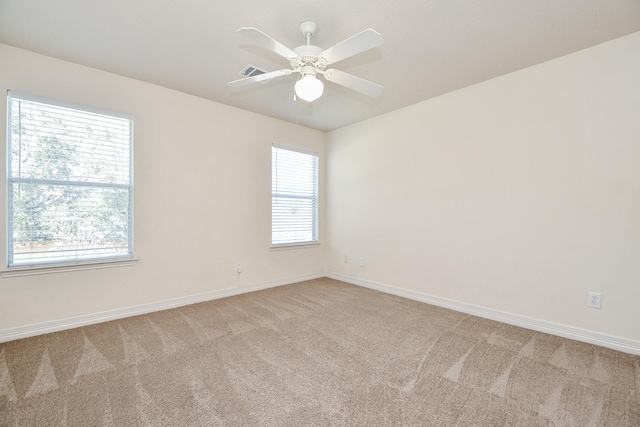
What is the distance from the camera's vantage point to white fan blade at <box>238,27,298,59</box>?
5.12 feet

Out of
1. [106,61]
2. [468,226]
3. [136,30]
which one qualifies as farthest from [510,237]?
[106,61]

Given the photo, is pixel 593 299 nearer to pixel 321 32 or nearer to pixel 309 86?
pixel 309 86

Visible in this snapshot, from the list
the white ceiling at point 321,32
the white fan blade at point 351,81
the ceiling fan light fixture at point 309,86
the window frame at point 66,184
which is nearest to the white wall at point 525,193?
the white ceiling at point 321,32

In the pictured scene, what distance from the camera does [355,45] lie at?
1682 millimetres

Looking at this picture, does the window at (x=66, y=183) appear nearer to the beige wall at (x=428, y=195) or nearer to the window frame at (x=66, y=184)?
the window frame at (x=66, y=184)

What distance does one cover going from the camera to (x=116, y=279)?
114 inches

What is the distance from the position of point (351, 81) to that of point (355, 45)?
0.45 meters

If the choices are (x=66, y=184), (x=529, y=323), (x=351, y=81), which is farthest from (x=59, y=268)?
(x=529, y=323)

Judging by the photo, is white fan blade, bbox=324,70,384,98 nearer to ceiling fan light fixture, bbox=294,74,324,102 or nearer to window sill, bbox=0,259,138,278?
ceiling fan light fixture, bbox=294,74,324,102

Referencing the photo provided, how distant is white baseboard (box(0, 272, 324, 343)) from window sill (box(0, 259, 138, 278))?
463 millimetres

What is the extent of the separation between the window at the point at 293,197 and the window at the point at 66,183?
185 centimetres

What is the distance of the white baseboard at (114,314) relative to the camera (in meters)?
2.43

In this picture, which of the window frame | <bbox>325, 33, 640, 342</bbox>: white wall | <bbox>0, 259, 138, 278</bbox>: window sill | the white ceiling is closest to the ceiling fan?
the white ceiling

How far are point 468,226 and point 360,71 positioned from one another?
205 centimetres
